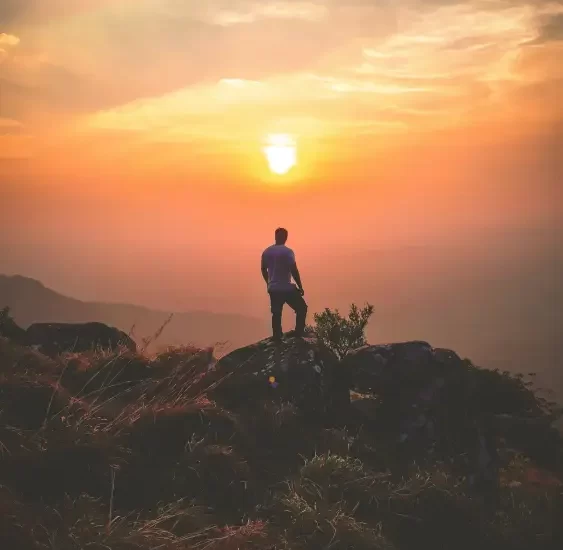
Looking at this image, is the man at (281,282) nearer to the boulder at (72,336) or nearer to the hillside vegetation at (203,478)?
the hillside vegetation at (203,478)

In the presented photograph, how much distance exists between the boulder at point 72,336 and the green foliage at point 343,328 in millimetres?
7184

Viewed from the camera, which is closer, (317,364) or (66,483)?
(66,483)

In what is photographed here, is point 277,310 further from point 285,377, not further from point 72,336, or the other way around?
point 72,336

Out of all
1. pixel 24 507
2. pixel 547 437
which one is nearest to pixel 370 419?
pixel 24 507

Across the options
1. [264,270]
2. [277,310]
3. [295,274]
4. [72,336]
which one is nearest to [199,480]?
[277,310]

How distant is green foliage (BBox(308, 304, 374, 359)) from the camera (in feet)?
61.8

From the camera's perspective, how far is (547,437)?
56.0ft

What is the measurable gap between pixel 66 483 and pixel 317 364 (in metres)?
6.32

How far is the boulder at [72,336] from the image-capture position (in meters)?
13.2

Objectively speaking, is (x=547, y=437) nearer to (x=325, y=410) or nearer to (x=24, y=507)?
(x=325, y=410)

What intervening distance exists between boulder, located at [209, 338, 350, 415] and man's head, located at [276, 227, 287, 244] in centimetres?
220

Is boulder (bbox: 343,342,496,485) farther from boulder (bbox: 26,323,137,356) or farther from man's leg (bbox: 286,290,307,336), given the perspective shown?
boulder (bbox: 26,323,137,356)

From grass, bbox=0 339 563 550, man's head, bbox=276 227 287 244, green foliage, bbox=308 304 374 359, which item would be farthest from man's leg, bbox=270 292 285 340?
green foliage, bbox=308 304 374 359

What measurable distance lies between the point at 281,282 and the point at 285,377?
2.22 metres
